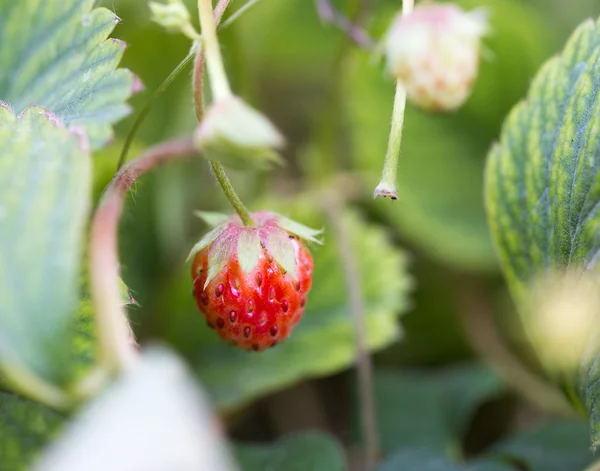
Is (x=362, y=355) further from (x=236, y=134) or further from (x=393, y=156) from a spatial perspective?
(x=236, y=134)

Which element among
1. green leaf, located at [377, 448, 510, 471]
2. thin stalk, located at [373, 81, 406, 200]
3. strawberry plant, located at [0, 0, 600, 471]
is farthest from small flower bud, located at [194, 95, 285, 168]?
green leaf, located at [377, 448, 510, 471]

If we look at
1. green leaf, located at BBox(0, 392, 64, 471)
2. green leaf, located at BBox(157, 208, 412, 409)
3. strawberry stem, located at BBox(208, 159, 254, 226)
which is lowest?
green leaf, located at BBox(0, 392, 64, 471)

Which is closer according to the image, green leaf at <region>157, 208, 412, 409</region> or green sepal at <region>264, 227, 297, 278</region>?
green sepal at <region>264, 227, 297, 278</region>

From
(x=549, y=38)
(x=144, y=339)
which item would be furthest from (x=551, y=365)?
(x=549, y=38)

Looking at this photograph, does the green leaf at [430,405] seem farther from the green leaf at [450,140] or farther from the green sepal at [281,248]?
the green sepal at [281,248]

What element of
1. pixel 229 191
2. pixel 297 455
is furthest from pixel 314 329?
pixel 229 191

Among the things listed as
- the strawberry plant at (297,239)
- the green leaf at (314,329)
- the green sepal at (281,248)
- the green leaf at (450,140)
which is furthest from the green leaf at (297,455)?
the green leaf at (450,140)

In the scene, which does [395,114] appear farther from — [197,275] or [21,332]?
[21,332]

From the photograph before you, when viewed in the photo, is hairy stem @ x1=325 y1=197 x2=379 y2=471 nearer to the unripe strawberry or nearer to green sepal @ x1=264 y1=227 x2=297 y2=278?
green sepal @ x1=264 y1=227 x2=297 y2=278
